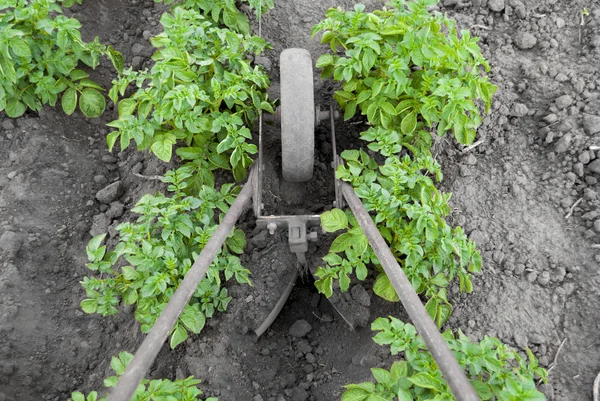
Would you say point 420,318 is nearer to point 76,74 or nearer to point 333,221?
point 333,221

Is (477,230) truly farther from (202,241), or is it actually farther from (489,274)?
(202,241)

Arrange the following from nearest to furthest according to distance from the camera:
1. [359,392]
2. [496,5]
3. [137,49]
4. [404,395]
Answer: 1. [404,395]
2. [359,392]
3. [496,5]
4. [137,49]

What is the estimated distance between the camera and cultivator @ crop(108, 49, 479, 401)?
6.40 feet

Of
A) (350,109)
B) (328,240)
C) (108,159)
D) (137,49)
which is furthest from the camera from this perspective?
(137,49)

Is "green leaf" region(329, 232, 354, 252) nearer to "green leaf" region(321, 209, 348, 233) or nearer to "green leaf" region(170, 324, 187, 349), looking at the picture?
"green leaf" region(321, 209, 348, 233)

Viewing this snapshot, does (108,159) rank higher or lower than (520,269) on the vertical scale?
higher

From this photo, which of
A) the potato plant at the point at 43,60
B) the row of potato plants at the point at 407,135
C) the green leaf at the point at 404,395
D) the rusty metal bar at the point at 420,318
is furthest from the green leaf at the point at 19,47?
the green leaf at the point at 404,395

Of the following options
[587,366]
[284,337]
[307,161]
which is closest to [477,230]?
[587,366]

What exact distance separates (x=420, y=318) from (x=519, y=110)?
182 cm

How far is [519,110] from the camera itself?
3.26 meters

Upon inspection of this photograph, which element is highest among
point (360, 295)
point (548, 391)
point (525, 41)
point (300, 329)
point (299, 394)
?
point (525, 41)

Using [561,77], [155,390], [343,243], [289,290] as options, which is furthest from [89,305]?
[561,77]

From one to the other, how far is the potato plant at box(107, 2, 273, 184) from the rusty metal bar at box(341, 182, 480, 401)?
2.47 feet

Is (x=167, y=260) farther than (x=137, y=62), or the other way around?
(x=137, y=62)
